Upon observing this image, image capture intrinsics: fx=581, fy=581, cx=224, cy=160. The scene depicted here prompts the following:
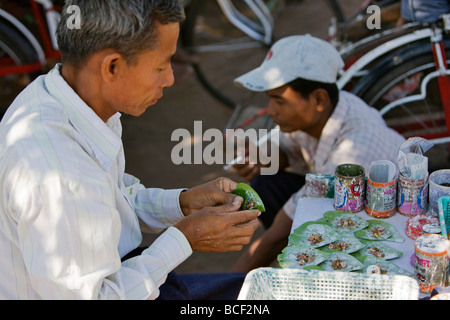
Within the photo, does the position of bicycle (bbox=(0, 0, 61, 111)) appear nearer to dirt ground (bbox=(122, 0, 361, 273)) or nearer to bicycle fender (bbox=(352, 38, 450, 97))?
dirt ground (bbox=(122, 0, 361, 273))

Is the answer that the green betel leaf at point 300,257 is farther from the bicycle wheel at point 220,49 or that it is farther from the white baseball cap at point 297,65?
the bicycle wheel at point 220,49

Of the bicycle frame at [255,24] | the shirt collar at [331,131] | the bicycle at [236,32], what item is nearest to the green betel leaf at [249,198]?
the shirt collar at [331,131]

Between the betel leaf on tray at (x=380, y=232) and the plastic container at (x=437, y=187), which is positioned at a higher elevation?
the plastic container at (x=437, y=187)

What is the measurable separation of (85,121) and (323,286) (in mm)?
725

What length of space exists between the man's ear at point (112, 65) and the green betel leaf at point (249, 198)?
22.0 inches

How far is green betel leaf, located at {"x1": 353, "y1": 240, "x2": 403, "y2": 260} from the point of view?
1667mm

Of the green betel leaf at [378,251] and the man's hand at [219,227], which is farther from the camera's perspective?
the green betel leaf at [378,251]

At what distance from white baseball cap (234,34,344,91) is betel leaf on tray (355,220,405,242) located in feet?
2.46

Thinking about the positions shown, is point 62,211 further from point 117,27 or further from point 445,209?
point 445,209

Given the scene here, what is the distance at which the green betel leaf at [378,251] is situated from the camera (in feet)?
5.47

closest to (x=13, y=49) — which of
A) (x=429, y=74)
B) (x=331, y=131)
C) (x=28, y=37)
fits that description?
(x=28, y=37)

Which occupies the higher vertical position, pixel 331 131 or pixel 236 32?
pixel 236 32

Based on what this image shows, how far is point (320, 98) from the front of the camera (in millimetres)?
2387

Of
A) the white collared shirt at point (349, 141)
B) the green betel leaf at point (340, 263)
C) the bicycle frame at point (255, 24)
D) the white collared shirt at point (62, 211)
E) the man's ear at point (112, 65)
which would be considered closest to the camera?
the white collared shirt at point (62, 211)
